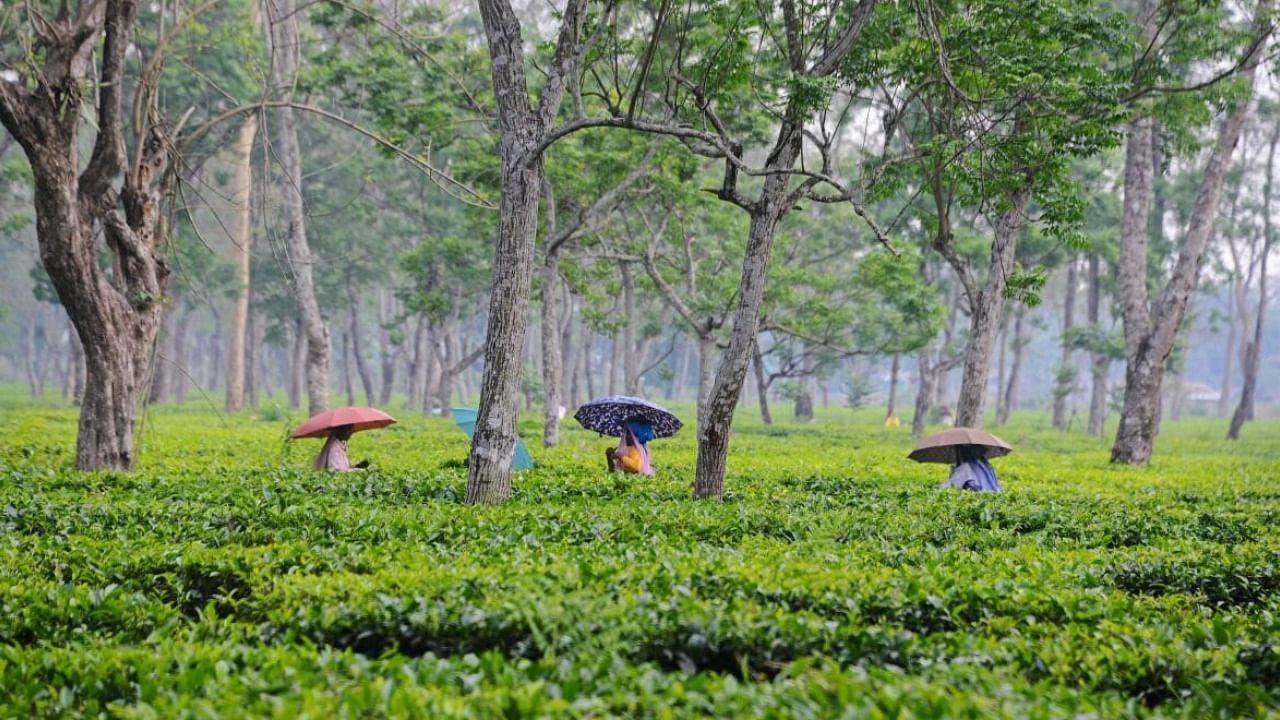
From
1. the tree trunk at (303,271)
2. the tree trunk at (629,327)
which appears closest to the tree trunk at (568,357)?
the tree trunk at (629,327)

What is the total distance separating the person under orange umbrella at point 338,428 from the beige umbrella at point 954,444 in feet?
21.5

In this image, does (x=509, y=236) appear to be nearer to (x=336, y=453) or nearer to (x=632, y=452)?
(x=632, y=452)

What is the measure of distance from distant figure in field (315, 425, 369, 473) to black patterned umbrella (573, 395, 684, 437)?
2882mm

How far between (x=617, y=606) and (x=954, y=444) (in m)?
7.34

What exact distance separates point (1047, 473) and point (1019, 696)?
35.6ft

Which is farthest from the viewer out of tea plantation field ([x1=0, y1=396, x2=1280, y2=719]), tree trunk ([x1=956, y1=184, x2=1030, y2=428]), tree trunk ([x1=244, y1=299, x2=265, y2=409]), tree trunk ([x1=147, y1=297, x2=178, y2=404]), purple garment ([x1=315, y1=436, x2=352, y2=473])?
tree trunk ([x1=244, y1=299, x2=265, y2=409])

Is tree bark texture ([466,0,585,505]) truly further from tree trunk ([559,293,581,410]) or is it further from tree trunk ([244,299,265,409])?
tree trunk ([244,299,265,409])

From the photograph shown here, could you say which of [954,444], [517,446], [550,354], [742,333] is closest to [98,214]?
[517,446]

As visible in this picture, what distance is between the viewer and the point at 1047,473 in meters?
13.5

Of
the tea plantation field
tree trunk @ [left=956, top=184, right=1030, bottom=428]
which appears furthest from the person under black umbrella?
tree trunk @ [left=956, top=184, right=1030, bottom=428]

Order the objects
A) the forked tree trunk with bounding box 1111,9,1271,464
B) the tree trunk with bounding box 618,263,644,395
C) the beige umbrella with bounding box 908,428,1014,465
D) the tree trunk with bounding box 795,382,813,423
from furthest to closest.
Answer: the tree trunk with bounding box 795,382,813,423 < the tree trunk with bounding box 618,263,644,395 < the forked tree trunk with bounding box 1111,9,1271,464 < the beige umbrella with bounding box 908,428,1014,465

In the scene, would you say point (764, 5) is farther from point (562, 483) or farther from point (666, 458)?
point (666, 458)

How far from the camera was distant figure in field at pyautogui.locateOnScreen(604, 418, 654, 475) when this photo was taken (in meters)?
11.9

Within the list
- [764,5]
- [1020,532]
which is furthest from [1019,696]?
[764,5]
